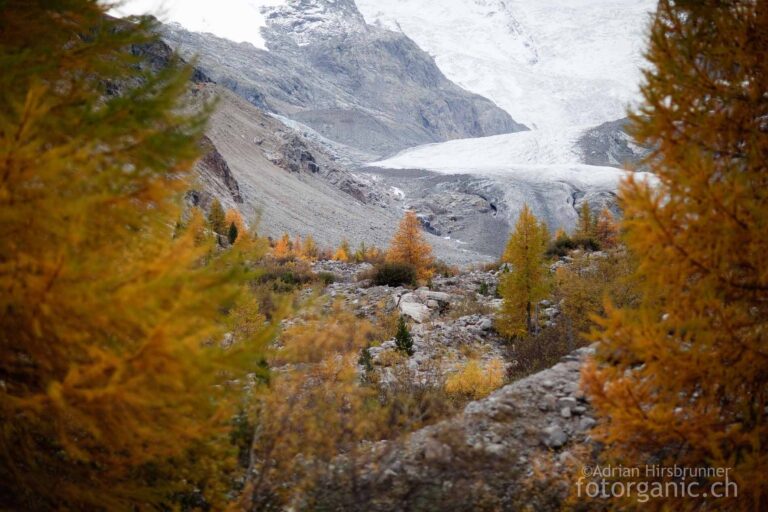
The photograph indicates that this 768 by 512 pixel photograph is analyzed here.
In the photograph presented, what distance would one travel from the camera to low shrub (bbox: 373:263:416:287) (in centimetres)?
2147

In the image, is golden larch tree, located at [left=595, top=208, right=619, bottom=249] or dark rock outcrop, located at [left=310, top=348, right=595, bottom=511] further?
golden larch tree, located at [left=595, top=208, right=619, bottom=249]

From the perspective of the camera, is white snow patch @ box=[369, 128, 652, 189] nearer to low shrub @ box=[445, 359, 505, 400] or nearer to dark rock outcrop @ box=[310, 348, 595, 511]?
low shrub @ box=[445, 359, 505, 400]

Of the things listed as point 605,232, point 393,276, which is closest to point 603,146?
point 605,232

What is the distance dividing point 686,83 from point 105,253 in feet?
13.5

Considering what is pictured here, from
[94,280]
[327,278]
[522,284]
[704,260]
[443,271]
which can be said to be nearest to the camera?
[94,280]

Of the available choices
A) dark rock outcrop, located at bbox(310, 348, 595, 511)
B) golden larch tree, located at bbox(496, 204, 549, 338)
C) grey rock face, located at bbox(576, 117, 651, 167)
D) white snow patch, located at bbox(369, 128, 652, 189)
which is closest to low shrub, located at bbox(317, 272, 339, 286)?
golden larch tree, located at bbox(496, 204, 549, 338)

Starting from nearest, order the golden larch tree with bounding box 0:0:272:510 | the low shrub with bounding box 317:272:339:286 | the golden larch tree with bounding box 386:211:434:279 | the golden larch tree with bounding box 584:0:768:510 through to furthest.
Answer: the golden larch tree with bounding box 0:0:272:510, the golden larch tree with bounding box 584:0:768:510, the low shrub with bounding box 317:272:339:286, the golden larch tree with bounding box 386:211:434:279

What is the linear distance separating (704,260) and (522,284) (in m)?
11.2

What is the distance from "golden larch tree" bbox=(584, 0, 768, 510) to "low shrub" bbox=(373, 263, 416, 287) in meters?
17.8

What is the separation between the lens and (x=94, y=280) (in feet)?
7.04

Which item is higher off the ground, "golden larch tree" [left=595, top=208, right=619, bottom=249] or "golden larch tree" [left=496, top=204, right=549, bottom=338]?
"golden larch tree" [left=595, top=208, right=619, bottom=249]

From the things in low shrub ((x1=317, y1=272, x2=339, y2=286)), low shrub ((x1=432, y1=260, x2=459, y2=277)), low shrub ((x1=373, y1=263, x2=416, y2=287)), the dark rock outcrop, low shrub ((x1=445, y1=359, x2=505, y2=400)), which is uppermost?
the dark rock outcrop

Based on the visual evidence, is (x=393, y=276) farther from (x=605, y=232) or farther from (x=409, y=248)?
(x=605, y=232)

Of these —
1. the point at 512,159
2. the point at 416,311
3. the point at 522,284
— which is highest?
the point at 512,159
